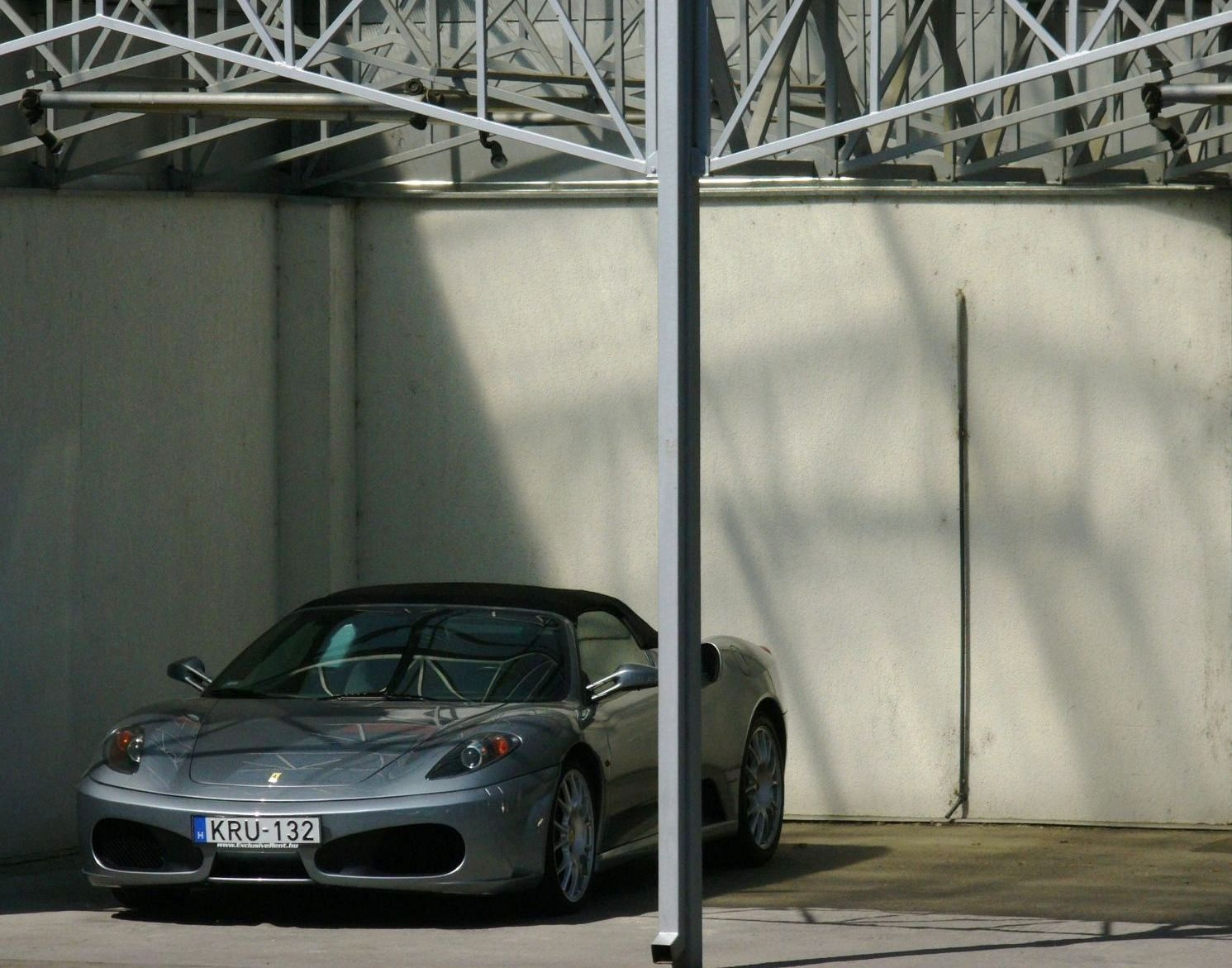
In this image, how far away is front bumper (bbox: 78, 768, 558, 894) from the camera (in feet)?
25.9

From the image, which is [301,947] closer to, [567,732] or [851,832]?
[567,732]

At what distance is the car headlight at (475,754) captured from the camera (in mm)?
8055

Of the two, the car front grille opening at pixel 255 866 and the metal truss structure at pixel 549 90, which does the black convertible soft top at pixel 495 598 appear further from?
the metal truss structure at pixel 549 90

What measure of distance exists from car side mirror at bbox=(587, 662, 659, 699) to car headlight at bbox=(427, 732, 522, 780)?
726mm

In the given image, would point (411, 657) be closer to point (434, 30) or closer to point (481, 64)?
point (481, 64)

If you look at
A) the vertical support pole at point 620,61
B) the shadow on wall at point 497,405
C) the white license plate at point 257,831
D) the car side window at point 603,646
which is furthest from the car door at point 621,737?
the shadow on wall at point 497,405

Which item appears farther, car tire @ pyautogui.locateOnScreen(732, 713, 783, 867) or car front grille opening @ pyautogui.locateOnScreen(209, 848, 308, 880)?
car tire @ pyautogui.locateOnScreen(732, 713, 783, 867)

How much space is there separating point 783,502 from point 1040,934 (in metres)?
4.71

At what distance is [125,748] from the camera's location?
8.49 m

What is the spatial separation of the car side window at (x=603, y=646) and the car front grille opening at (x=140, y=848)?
192 cm

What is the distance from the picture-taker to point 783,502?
12.5 m

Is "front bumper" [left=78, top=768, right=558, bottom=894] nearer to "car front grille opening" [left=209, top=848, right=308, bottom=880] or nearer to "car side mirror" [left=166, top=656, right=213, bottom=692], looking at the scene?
"car front grille opening" [left=209, top=848, right=308, bottom=880]

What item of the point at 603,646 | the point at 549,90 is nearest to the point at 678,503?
the point at 603,646

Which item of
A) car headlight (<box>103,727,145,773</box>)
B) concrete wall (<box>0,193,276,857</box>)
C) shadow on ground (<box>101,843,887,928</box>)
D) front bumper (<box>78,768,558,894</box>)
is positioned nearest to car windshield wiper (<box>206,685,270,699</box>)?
car headlight (<box>103,727,145,773</box>)
